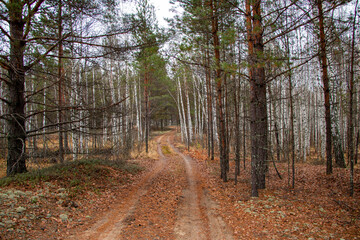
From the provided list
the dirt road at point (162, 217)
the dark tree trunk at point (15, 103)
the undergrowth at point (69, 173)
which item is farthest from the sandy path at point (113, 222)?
the dark tree trunk at point (15, 103)

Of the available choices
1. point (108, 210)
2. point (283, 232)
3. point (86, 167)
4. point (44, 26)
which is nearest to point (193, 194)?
point (108, 210)

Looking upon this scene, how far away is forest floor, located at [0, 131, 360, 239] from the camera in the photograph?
407 cm

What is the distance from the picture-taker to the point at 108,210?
17.8ft

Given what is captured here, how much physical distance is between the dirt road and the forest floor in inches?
0.8

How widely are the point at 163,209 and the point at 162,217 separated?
57 cm

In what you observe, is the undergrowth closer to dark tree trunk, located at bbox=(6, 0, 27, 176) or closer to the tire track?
dark tree trunk, located at bbox=(6, 0, 27, 176)

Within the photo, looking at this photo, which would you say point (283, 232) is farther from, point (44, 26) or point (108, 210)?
point (44, 26)

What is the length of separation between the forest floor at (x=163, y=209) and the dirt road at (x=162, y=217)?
19mm

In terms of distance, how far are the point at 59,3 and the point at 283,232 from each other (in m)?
8.41

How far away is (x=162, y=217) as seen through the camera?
5074mm

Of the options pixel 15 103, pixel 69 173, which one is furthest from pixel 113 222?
pixel 15 103

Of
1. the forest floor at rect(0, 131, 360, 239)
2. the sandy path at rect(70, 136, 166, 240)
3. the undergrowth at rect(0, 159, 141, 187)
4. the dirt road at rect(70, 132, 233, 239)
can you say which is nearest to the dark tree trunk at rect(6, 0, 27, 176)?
the undergrowth at rect(0, 159, 141, 187)

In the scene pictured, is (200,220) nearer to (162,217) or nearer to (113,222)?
(162,217)

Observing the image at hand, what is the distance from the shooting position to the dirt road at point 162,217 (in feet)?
13.6
